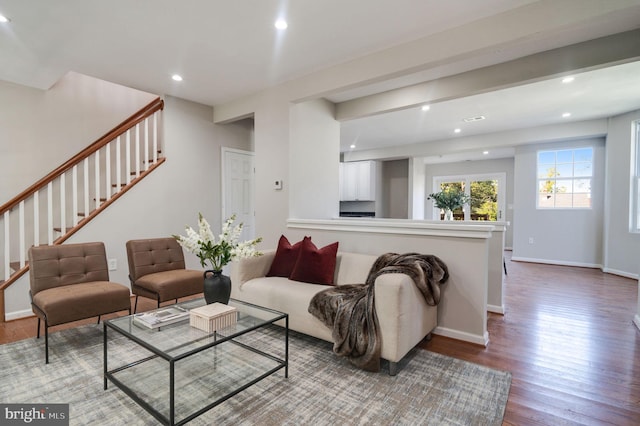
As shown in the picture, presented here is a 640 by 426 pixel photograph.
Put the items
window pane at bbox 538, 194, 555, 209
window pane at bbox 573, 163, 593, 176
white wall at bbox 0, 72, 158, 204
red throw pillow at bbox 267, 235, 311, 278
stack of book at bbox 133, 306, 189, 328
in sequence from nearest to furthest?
stack of book at bbox 133, 306, 189, 328 < red throw pillow at bbox 267, 235, 311, 278 < white wall at bbox 0, 72, 158, 204 < window pane at bbox 573, 163, 593, 176 < window pane at bbox 538, 194, 555, 209

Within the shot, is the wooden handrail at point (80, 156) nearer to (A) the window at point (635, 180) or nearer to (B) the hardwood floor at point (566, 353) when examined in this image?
(B) the hardwood floor at point (566, 353)

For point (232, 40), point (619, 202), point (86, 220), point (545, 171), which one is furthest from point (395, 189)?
point (86, 220)

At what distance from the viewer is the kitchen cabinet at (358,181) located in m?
8.03

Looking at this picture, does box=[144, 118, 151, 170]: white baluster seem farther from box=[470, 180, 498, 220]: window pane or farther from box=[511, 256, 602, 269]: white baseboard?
box=[470, 180, 498, 220]: window pane

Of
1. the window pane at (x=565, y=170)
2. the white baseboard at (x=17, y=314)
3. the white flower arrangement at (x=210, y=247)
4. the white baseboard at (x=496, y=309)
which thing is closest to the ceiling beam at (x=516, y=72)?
the white baseboard at (x=496, y=309)

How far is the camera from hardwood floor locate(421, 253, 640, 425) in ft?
6.02

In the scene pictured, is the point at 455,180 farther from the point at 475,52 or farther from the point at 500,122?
the point at 475,52

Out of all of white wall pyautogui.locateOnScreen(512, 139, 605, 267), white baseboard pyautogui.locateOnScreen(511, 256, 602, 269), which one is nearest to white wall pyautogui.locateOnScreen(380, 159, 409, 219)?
white wall pyautogui.locateOnScreen(512, 139, 605, 267)

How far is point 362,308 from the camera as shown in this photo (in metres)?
2.27

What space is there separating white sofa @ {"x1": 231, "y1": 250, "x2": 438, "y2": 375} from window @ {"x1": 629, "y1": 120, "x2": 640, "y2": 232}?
492 centimetres

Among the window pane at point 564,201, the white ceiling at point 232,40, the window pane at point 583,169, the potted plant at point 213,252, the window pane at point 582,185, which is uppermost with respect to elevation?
the white ceiling at point 232,40

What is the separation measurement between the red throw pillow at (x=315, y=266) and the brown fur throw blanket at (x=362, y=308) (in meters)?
0.24

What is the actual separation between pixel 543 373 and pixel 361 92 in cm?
353

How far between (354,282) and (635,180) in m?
5.54
